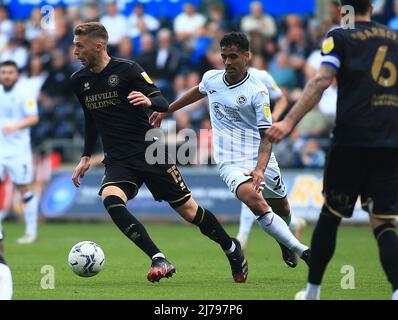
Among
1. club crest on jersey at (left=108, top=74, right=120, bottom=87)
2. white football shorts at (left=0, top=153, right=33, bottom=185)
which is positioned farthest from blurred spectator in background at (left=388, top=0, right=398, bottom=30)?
club crest on jersey at (left=108, top=74, right=120, bottom=87)

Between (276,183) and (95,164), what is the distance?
10105mm

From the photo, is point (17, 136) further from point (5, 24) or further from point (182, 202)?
point (5, 24)

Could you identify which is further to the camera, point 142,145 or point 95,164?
point 95,164

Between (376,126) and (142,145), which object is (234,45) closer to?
(142,145)

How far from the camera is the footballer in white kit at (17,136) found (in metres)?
16.0

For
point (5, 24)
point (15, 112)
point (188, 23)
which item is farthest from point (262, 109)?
point (5, 24)

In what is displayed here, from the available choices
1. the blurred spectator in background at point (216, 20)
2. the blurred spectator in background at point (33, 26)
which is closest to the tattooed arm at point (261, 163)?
the blurred spectator in background at point (216, 20)

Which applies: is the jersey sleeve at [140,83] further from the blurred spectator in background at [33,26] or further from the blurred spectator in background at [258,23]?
the blurred spectator in background at [33,26]

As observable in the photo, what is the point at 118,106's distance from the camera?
988 cm

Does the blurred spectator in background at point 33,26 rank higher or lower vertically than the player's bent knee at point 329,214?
lower

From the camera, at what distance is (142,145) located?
991 centimetres

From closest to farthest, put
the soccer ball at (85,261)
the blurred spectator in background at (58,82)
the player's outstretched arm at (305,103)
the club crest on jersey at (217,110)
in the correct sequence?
the player's outstretched arm at (305,103)
the soccer ball at (85,261)
the club crest on jersey at (217,110)
the blurred spectator in background at (58,82)

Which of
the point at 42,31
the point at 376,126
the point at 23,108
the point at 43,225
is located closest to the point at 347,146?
the point at 376,126

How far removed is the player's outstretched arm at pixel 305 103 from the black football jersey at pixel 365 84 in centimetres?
9
